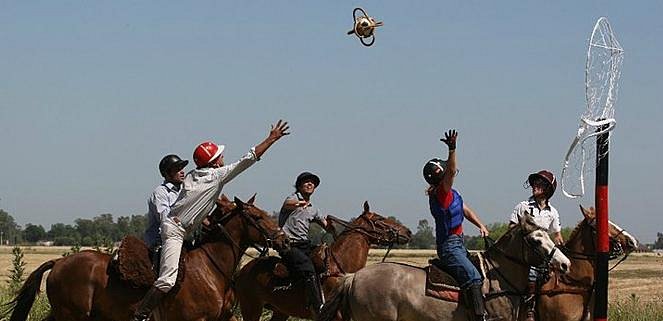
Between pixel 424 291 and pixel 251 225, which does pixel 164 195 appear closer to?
pixel 251 225

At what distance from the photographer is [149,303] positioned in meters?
11.3

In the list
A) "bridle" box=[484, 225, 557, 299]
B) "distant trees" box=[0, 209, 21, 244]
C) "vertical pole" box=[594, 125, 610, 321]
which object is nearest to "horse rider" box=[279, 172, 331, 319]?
"bridle" box=[484, 225, 557, 299]

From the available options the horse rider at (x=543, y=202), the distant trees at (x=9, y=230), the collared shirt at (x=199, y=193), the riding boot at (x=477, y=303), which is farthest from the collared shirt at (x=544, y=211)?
the distant trees at (x=9, y=230)

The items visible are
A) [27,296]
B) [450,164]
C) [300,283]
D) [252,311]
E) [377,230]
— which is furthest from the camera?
[377,230]

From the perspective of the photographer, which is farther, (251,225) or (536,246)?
(251,225)

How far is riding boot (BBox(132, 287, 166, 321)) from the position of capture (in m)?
11.3

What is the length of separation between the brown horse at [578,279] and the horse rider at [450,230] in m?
1.64

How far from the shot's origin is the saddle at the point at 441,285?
10.6m

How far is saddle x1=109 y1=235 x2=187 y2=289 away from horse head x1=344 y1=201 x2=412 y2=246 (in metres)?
3.99

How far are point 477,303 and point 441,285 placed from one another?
1.45 feet

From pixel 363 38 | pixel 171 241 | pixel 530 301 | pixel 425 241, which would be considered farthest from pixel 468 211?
pixel 425 241

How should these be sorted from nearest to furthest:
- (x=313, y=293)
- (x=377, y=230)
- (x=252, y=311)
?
(x=313, y=293), (x=252, y=311), (x=377, y=230)

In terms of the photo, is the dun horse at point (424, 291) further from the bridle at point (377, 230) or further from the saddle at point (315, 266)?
the bridle at point (377, 230)

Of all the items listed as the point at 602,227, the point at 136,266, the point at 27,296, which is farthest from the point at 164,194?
the point at 602,227
